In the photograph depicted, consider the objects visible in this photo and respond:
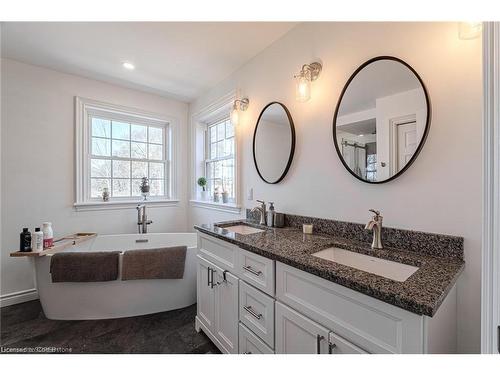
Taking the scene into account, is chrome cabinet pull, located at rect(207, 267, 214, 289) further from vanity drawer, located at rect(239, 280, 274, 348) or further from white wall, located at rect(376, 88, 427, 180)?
white wall, located at rect(376, 88, 427, 180)

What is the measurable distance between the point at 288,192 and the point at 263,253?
79 centimetres

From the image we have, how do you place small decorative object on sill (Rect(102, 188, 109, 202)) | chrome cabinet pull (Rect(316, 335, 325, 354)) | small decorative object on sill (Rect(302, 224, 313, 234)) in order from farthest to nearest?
small decorative object on sill (Rect(102, 188, 109, 202))
small decorative object on sill (Rect(302, 224, 313, 234))
chrome cabinet pull (Rect(316, 335, 325, 354))

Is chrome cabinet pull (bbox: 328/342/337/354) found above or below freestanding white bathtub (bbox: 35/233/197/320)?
above

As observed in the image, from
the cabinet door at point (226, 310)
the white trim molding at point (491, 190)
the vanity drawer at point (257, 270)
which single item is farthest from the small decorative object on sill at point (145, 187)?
the white trim molding at point (491, 190)

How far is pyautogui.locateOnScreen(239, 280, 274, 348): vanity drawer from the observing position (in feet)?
3.85

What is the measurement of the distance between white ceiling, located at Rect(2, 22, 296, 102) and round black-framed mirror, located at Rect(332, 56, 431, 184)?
2.96 ft

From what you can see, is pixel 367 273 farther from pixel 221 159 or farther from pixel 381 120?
pixel 221 159

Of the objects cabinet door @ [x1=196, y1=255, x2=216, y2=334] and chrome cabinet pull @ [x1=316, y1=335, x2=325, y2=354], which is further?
cabinet door @ [x1=196, y1=255, x2=216, y2=334]

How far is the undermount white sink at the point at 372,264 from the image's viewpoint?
1.06 metres

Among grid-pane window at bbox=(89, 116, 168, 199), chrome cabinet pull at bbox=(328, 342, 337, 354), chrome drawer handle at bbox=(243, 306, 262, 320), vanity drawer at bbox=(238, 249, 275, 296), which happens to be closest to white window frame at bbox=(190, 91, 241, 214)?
grid-pane window at bbox=(89, 116, 168, 199)

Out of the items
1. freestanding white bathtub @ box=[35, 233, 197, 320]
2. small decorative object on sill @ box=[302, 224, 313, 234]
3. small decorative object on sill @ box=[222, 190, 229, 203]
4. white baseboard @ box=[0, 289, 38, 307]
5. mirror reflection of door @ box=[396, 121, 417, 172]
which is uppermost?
mirror reflection of door @ box=[396, 121, 417, 172]

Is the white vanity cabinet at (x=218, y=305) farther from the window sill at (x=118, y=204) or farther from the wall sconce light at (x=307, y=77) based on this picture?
the window sill at (x=118, y=204)
